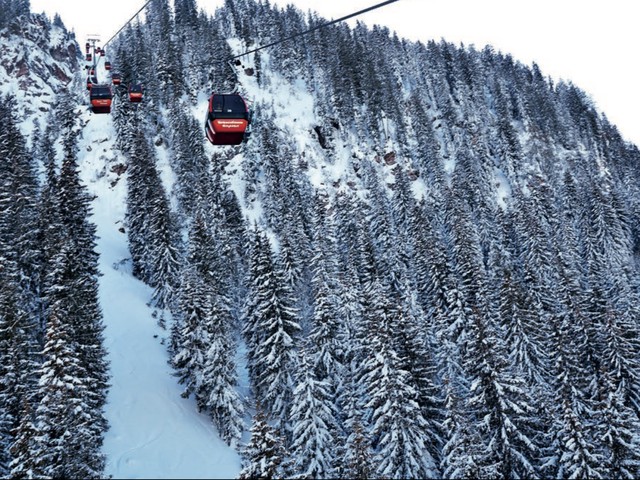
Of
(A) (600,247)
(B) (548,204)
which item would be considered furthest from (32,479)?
(B) (548,204)

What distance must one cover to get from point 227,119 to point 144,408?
80.5ft

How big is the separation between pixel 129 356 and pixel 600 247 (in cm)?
6521

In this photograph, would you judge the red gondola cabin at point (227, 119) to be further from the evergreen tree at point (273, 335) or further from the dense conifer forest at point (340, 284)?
the evergreen tree at point (273, 335)

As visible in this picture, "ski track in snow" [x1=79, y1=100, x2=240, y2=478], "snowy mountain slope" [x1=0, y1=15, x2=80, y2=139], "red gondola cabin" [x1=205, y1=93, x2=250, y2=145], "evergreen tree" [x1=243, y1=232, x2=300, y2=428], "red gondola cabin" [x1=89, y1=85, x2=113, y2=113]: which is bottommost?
"ski track in snow" [x1=79, y1=100, x2=240, y2=478]

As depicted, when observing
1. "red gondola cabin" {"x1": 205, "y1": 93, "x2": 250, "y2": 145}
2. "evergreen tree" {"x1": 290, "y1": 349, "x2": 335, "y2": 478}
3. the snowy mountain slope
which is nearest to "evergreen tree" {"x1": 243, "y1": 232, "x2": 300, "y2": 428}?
"evergreen tree" {"x1": 290, "y1": 349, "x2": 335, "y2": 478}

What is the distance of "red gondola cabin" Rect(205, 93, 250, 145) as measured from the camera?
18.9m

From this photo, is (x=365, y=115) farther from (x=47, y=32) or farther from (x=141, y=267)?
(x=47, y=32)

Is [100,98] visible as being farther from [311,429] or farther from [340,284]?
[311,429]

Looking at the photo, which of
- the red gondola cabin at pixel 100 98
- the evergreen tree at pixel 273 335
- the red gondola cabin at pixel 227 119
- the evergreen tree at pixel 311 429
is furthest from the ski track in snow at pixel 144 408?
the red gondola cabin at pixel 227 119

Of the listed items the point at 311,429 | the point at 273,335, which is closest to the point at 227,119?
the point at 273,335

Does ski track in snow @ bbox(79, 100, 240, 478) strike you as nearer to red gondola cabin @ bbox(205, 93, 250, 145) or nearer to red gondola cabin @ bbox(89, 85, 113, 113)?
red gondola cabin @ bbox(89, 85, 113, 113)

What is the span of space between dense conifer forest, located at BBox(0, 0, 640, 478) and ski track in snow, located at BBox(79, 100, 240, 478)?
1.69 meters

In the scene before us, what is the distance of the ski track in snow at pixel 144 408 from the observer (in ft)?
91.1

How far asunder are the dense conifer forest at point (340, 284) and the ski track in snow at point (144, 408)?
169 centimetres
